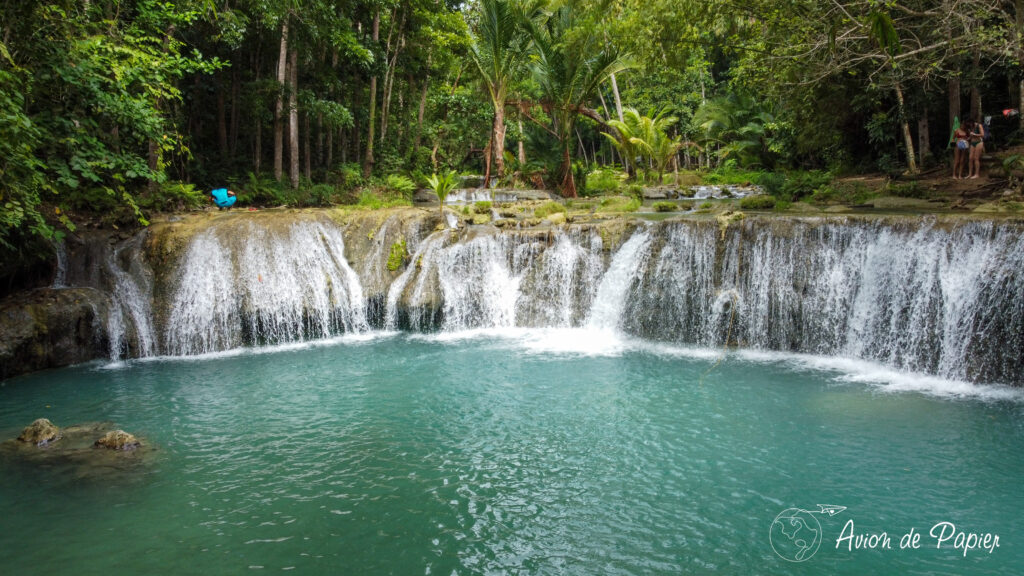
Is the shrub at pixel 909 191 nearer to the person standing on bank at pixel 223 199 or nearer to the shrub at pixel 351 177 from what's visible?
the shrub at pixel 351 177

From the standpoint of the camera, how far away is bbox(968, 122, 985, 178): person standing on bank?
41.6 ft

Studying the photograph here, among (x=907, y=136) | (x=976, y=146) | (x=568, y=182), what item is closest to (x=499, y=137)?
(x=568, y=182)

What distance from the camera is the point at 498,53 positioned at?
773 inches

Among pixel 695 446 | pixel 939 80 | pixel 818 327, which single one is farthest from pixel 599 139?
pixel 695 446

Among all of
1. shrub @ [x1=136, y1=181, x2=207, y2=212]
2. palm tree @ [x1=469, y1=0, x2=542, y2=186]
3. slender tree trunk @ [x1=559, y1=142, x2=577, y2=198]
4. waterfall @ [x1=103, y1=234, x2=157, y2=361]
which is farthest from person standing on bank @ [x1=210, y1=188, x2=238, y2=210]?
slender tree trunk @ [x1=559, y1=142, x2=577, y2=198]

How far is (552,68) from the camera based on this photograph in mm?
20547

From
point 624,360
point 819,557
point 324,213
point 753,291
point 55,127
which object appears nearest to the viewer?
point 819,557

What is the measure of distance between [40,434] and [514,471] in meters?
5.48

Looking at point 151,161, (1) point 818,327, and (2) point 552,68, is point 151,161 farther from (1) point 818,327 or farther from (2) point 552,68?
(1) point 818,327

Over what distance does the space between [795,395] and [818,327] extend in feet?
9.04

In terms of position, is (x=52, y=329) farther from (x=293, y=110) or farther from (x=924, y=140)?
(x=924, y=140)

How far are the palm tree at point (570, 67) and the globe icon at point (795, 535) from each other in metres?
16.9
